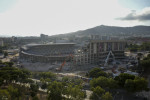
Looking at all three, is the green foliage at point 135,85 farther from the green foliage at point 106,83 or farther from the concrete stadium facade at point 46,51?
the concrete stadium facade at point 46,51

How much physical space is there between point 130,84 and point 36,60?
3403 centimetres

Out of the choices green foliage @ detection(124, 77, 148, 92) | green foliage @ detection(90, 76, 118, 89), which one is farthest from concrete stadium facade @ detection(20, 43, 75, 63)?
green foliage @ detection(124, 77, 148, 92)

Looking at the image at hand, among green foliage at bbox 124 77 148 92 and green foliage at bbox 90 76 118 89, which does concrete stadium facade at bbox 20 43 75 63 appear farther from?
→ green foliage at bbox 124 77 148 92

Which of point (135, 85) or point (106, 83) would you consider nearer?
point (135, 85)

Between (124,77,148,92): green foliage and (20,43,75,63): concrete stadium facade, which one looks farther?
(20,43,75,63): concrete stadium facade

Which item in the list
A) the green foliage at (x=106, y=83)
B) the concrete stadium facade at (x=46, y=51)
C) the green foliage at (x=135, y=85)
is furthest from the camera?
the concrete stadium facade at (x=46, y=51)

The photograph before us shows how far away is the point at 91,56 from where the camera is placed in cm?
4066

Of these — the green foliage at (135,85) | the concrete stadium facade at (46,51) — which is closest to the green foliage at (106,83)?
the green foliage at (135,85)

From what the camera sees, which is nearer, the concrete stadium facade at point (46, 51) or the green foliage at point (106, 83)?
the green foliage at point (106, 83)

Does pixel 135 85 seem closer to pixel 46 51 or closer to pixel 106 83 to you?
pixel 106 83

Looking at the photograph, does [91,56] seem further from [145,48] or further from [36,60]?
[145,48]

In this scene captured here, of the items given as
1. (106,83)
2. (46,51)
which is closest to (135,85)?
(106,83)

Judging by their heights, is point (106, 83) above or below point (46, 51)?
below

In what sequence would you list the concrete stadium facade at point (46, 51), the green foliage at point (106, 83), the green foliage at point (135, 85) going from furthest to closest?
the concrete stadium facade at point (46, 51) < the green foliage at point (106, 83) < the green foliage at point (135, 85)
